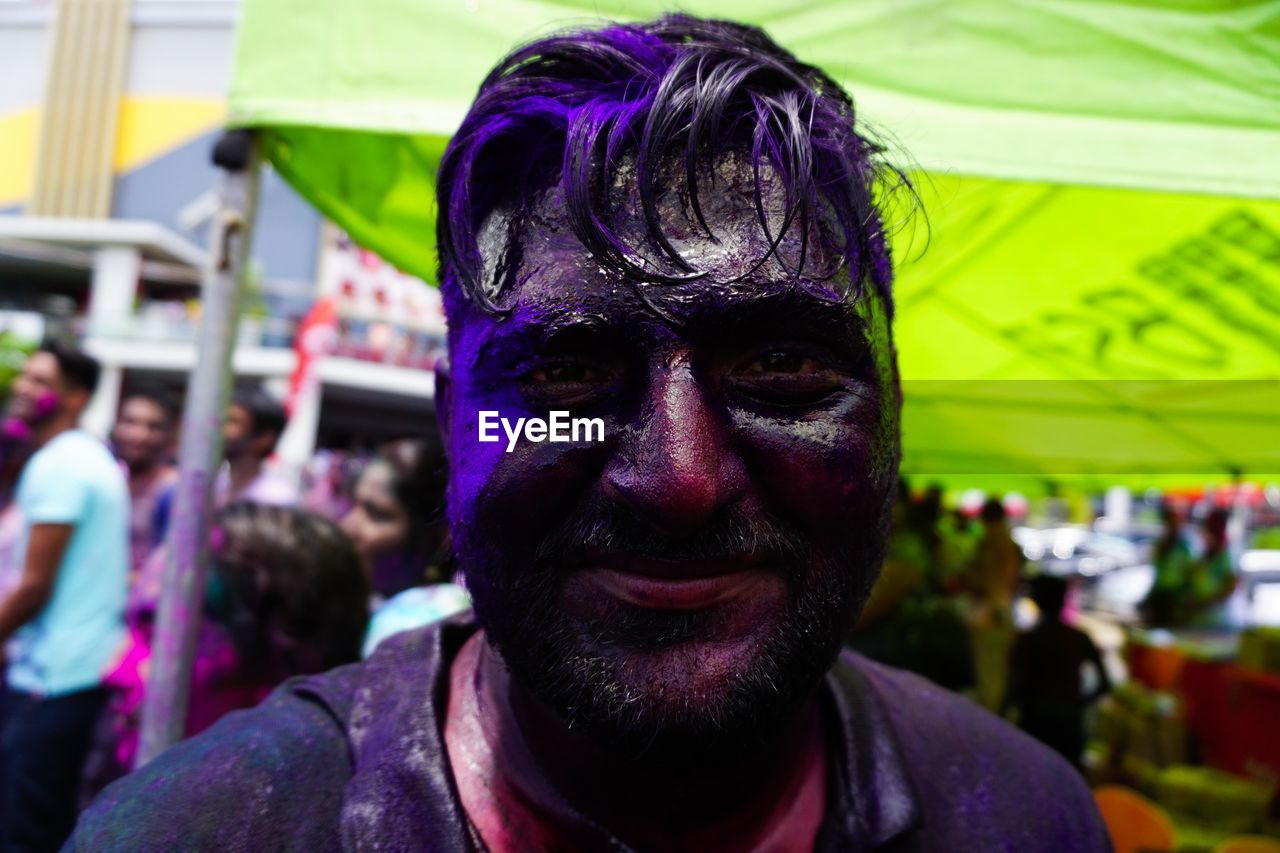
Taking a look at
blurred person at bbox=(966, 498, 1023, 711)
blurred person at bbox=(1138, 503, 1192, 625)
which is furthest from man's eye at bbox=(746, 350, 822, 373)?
blurred person at bbox=(1138, 503, 1192, 625)

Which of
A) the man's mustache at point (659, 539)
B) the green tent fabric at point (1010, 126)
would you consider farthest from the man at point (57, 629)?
the man's mustache at point (659, 539)

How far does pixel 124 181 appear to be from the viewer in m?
21.8

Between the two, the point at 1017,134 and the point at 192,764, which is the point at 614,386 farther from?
the point at 1017,134

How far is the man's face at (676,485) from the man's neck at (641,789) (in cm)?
12

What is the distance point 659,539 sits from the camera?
0.91m

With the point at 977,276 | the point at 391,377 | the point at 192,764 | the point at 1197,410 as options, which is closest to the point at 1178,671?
the point at 1197,410

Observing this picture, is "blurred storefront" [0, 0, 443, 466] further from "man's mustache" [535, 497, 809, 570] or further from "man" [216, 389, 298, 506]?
"man's mustache" [535, 497, 809, 570]

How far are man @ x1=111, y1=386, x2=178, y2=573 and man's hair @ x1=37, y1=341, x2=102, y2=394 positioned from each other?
0.44 meters

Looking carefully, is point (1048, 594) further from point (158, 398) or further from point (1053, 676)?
point (158, 398)

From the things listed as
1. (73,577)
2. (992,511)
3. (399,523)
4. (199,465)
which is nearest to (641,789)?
(199,465)

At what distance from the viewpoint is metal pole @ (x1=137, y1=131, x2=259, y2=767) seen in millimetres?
1692

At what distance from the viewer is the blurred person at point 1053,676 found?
4.27m

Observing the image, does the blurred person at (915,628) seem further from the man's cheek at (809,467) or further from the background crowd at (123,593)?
the man's cheek at (809,467)

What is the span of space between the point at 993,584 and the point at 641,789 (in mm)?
5786
